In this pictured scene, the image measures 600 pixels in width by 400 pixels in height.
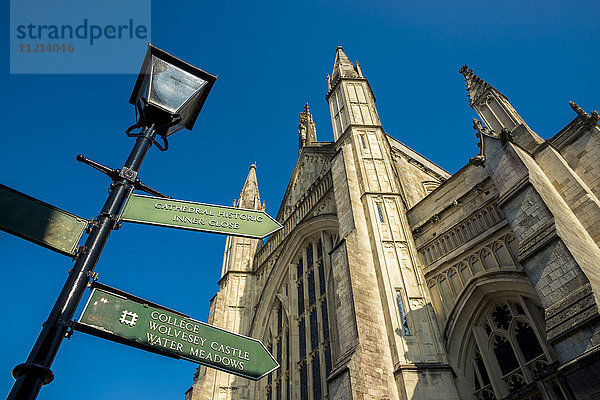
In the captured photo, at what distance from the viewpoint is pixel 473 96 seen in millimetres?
11852

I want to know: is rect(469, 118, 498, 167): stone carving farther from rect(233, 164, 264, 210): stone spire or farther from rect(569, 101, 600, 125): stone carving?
rect(233, 164, 264, 210): stone spire

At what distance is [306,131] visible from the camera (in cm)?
2198

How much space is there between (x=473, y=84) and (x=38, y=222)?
1232 centimetres

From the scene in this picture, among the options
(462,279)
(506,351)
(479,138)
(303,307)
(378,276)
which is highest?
(479,138)

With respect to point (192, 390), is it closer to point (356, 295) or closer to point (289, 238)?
point (289, 238)

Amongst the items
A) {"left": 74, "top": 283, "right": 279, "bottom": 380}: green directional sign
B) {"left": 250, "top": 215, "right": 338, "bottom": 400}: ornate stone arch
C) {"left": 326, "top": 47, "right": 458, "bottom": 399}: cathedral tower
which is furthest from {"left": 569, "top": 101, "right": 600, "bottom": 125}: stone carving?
{"left": 74, "top": 283, "right": 279, "bottom": 380}: green directional sign

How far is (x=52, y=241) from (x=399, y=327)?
25.4ft

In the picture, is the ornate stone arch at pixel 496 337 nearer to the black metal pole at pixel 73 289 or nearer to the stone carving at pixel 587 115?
the stone carving at pixel 587 115

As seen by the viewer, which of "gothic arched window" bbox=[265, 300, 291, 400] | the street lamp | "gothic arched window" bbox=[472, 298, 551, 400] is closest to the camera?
the street lamp

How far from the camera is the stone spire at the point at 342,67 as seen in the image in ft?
55.4

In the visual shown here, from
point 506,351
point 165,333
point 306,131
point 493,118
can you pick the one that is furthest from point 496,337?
point 306,131

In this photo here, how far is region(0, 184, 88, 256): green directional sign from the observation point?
8.42ft

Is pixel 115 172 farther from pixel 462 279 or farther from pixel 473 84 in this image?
pixel 473 84

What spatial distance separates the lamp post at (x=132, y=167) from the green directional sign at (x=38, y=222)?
0.11 metres
